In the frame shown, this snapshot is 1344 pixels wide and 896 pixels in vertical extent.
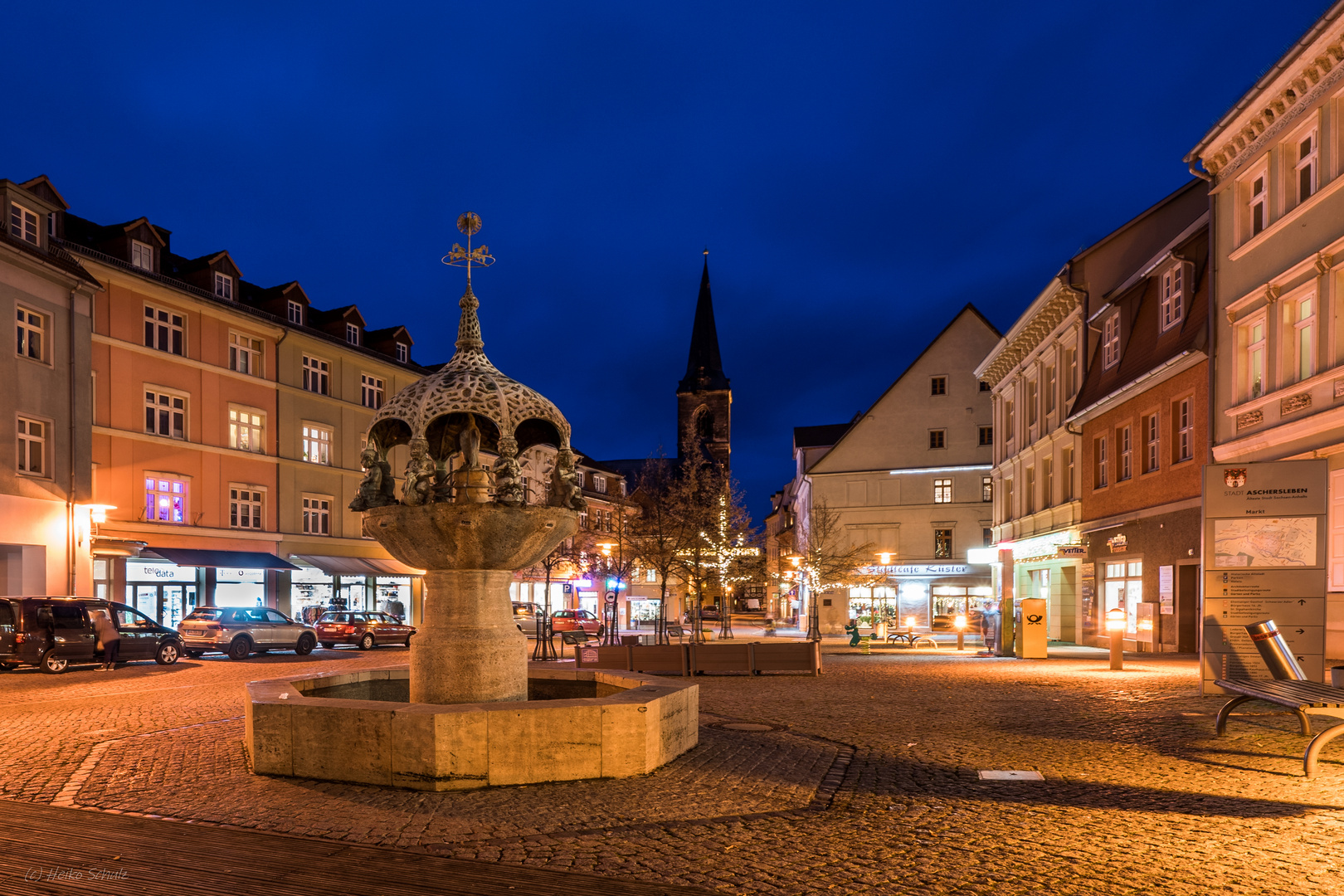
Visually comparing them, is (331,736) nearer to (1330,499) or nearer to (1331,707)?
(1331,707)

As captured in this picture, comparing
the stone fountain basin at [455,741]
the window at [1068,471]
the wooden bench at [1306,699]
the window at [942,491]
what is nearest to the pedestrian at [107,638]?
the stone fountain basin at [455,741]

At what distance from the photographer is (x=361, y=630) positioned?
34.7 meters

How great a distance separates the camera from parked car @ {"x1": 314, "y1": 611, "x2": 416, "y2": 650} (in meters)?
34.1

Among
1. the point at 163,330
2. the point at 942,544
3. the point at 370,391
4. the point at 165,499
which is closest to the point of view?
the point at 165,499

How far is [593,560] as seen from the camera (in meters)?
56.2

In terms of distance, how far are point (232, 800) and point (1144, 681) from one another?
15832 mm

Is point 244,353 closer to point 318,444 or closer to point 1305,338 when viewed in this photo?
point 318,444

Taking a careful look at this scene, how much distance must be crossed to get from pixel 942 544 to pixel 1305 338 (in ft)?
111

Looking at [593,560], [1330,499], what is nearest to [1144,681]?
[1330,499]

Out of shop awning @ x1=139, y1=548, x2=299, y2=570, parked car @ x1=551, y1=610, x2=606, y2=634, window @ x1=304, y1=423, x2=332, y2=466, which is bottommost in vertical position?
parked car @ x1=551, y1=610, x2=606, y2=634

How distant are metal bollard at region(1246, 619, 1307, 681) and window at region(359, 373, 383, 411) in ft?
132

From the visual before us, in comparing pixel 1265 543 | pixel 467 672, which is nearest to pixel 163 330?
pixel 467 672

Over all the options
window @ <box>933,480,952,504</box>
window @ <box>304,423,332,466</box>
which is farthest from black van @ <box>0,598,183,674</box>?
window @ <box>933,480,952,504</box>

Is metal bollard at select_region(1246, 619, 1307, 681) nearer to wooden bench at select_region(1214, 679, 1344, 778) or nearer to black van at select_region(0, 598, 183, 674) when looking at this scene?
wooden bench at select_region(1214, 679, 1344, 778)
